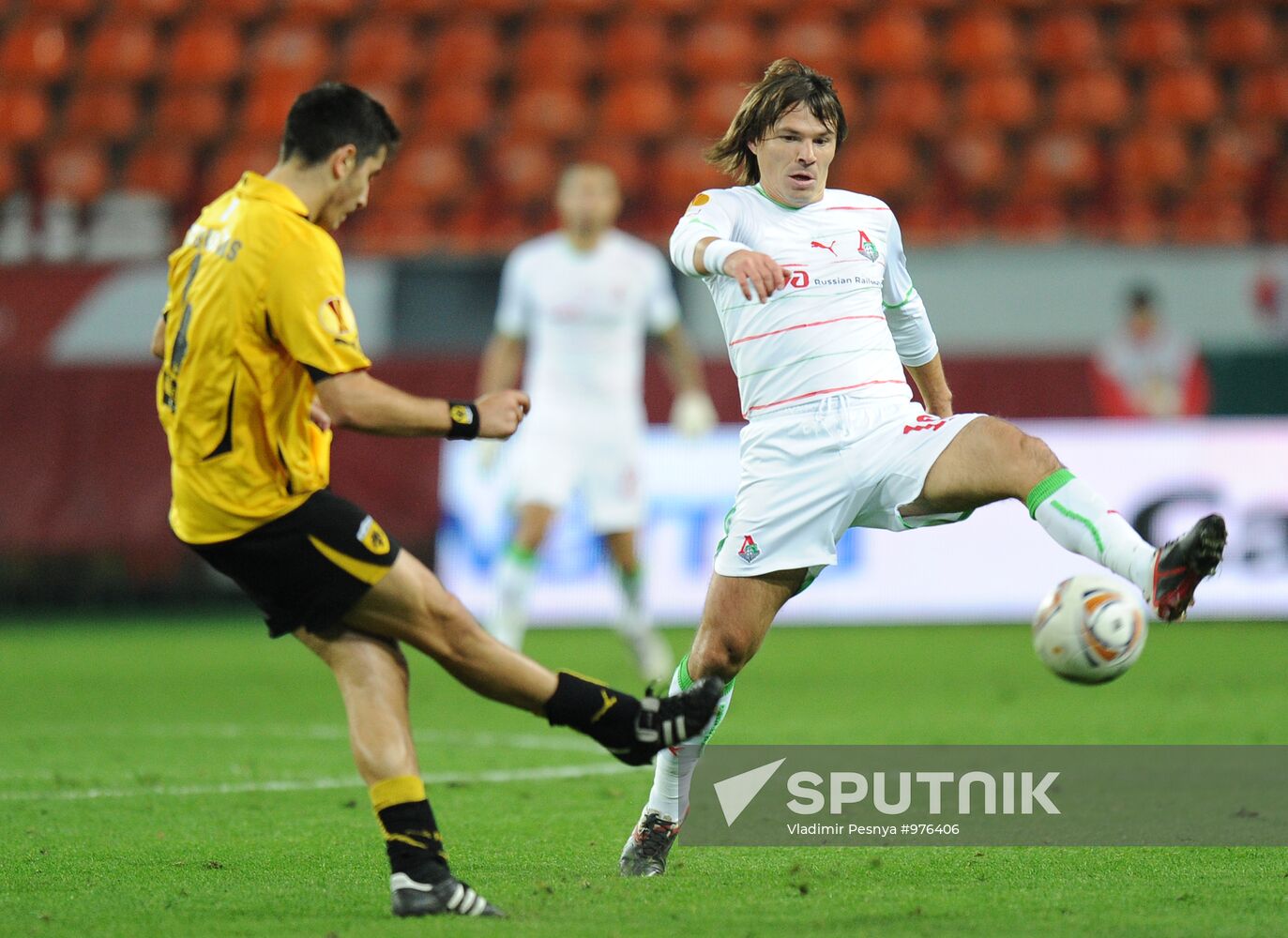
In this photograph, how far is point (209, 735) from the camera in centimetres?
773

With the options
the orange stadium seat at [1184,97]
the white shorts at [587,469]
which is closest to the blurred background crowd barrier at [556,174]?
the orange stadium seat at [1184,97]

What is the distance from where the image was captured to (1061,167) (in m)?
15.4

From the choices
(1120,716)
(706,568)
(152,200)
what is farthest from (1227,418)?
(152,200)

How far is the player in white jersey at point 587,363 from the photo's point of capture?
978 cm

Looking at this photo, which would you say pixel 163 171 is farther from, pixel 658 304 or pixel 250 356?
pixel 250 356

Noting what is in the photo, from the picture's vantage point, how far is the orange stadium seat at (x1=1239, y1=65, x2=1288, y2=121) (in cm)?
1576

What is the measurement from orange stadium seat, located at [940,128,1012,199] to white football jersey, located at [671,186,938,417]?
35.6ft

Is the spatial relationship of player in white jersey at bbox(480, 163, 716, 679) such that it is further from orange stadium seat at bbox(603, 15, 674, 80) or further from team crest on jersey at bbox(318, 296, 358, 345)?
orange stadium seat at bbox(603, 15, 674, 80)

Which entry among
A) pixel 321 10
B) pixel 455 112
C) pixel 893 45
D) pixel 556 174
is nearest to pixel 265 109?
pixel 321 10

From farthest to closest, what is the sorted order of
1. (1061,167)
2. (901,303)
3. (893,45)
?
(893,45) < (1061,167) < (901,303)

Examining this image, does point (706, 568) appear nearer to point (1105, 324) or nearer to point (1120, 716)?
point (1105, 324)

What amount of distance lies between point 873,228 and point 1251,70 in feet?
41.2

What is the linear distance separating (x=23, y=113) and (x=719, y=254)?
44.6 ft

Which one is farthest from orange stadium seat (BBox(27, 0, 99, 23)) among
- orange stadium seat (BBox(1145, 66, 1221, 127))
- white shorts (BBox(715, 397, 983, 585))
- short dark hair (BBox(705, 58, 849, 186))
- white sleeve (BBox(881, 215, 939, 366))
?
white shorts (BBox(715, 397, 983, 585))
